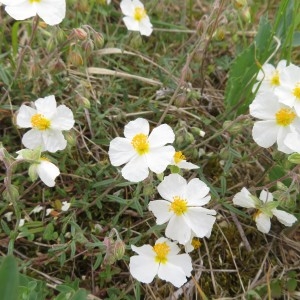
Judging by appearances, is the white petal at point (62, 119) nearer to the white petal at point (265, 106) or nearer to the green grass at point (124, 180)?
the green grass at point (124, 180)

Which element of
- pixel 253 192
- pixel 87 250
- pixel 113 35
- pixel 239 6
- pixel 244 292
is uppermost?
pixel 239 6

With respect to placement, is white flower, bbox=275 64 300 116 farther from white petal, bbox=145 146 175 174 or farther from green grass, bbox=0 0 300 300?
white petal, bbox=145 146 175 174

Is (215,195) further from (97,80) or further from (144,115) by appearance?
(97,80)

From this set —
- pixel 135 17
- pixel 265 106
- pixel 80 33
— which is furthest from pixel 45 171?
pixel 135 17

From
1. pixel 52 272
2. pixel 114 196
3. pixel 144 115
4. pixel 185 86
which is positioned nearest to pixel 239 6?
pixel 185 86

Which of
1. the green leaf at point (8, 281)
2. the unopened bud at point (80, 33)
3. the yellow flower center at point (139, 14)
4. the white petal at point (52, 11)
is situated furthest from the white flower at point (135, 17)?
the green leaf at point (8, 281)

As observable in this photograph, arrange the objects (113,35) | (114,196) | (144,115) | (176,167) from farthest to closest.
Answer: (113,35), (144,115), (114,196), (176,167)

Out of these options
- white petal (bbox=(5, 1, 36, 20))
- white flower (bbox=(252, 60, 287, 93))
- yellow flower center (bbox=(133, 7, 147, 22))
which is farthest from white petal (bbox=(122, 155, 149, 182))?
yellow flower center (bbox=(133, 7, 147, 22))
